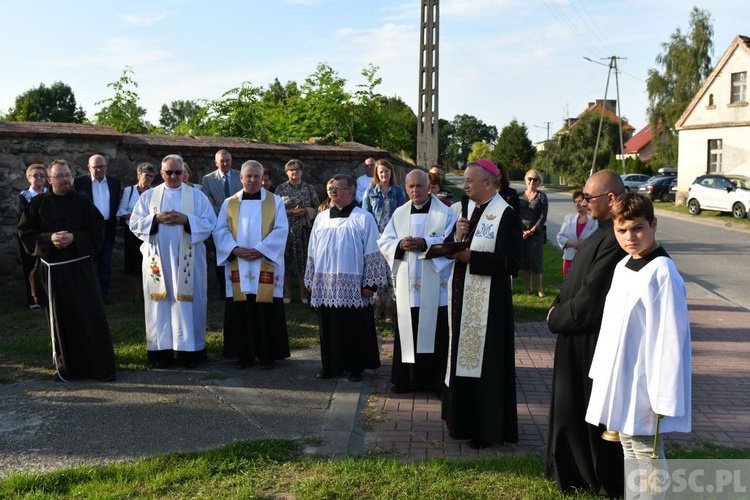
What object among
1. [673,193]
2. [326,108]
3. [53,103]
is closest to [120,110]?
[326,108]

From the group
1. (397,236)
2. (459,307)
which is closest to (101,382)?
(397,236)

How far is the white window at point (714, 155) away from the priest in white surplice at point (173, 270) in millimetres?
35176

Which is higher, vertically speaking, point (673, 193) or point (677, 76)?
point (677, 76)

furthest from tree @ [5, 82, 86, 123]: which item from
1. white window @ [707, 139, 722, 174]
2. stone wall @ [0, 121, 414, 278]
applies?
stone wall @ [0, 121, 414, 278]

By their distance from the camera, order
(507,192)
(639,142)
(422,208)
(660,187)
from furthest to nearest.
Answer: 1. (639,142)
2. (660,187)
3. (507,192)
4. (422,208)

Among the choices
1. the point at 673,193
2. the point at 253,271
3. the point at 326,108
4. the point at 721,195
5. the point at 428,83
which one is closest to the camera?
the point at 253,271

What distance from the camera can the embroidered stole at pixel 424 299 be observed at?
6516mm

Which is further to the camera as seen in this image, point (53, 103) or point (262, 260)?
point (53, 103)

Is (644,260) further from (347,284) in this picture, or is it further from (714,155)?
(714,155)

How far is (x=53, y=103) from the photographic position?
6838 centimetres

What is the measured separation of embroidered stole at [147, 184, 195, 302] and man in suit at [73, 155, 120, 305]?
2723mm

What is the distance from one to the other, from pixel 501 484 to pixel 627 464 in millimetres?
986

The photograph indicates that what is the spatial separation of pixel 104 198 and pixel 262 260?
3.73m

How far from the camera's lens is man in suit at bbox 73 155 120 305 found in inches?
388
